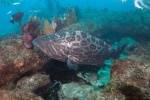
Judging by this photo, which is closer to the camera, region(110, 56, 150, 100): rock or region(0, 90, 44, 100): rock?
region(110, 56, 150, 100): rock

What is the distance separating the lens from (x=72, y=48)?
263 inches

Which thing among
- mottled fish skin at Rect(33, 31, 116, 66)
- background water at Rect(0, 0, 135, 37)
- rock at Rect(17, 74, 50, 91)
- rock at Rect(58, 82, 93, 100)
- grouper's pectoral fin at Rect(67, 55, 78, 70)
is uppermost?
mottled fish skin at Rect(33, 31, 116, 66)

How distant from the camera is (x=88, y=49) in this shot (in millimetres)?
6934

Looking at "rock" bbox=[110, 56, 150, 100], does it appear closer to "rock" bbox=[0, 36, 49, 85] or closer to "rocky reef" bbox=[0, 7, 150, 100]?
"rocky reef" bbox=[0, 7, 150, 100]

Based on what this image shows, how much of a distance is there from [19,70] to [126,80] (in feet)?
13.3

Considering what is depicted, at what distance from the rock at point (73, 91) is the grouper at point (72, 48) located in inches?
30.0

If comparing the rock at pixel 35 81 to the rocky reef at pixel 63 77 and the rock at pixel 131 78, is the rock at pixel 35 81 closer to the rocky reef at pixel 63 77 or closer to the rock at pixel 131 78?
the rocky reef at pixel 63 77

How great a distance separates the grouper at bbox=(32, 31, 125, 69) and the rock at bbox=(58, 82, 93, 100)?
0.76m

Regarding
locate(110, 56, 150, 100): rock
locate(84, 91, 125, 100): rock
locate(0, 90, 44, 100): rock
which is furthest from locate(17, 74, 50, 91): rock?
locate(110, 56, 150, 100): rock

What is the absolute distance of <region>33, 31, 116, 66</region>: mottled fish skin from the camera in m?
6.49

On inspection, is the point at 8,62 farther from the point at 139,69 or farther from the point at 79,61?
the point at 139,69

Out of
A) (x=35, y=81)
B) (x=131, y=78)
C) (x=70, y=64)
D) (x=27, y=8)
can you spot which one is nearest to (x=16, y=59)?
(x=35, y=81)

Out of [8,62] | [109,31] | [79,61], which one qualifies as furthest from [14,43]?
[109,31]

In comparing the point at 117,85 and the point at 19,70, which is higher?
the point at 117,85
